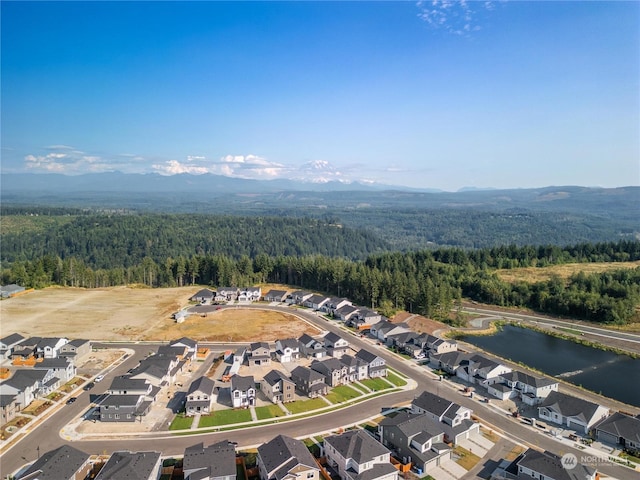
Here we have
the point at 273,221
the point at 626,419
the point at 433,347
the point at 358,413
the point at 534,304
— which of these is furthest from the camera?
the point at 273,221

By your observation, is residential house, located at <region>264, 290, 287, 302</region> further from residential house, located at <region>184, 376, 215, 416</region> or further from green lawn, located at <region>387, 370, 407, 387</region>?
residential house, located at <region>184, 376, 215, 416</region>

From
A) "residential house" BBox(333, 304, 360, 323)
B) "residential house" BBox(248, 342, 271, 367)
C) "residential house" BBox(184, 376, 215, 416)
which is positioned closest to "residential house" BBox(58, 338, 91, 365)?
"residential house" BBox(248, 342, 271, 367)

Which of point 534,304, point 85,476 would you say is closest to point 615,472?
point 85,476

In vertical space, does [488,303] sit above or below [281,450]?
below

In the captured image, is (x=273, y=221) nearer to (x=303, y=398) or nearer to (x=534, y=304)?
(x=534, y=304)

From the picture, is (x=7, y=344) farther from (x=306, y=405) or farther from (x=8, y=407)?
(x=306, y=405)

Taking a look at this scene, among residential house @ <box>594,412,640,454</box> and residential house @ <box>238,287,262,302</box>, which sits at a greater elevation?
residential house @ <box>594,412,640,454</box>
